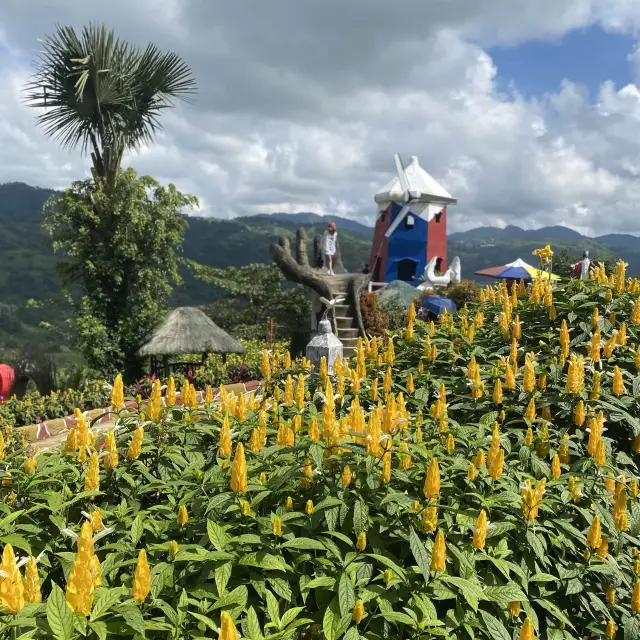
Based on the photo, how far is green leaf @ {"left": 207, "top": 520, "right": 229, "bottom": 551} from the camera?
169 centimetres

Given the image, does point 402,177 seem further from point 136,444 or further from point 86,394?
point 136,444

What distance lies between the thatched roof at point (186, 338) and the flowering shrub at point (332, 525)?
294 inches

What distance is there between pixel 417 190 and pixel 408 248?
258cm

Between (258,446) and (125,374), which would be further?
(125,374)

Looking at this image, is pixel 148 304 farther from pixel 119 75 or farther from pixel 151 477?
pixel 151 477

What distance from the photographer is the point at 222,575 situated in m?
1.60

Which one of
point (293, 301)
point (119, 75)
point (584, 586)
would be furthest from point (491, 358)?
point (293, 301)

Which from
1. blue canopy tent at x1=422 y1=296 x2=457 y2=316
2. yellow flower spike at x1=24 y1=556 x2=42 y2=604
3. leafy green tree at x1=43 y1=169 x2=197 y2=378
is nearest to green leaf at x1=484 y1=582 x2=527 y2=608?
yellow flower spike at x1=24 y1=556 x2=42 y2=604

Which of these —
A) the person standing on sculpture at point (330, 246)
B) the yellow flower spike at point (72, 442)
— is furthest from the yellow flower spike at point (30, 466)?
the person standing on sculpture at point (330, 246)

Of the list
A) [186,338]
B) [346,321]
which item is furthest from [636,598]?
[346,321]

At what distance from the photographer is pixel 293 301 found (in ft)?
61.2

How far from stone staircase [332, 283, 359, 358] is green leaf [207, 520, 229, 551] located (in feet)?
31.1

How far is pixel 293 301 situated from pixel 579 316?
15070 mm

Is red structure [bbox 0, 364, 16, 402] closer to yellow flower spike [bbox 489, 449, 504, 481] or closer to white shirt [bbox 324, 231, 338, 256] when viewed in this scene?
white shirt [bbox 324, 231, 338, 256]
